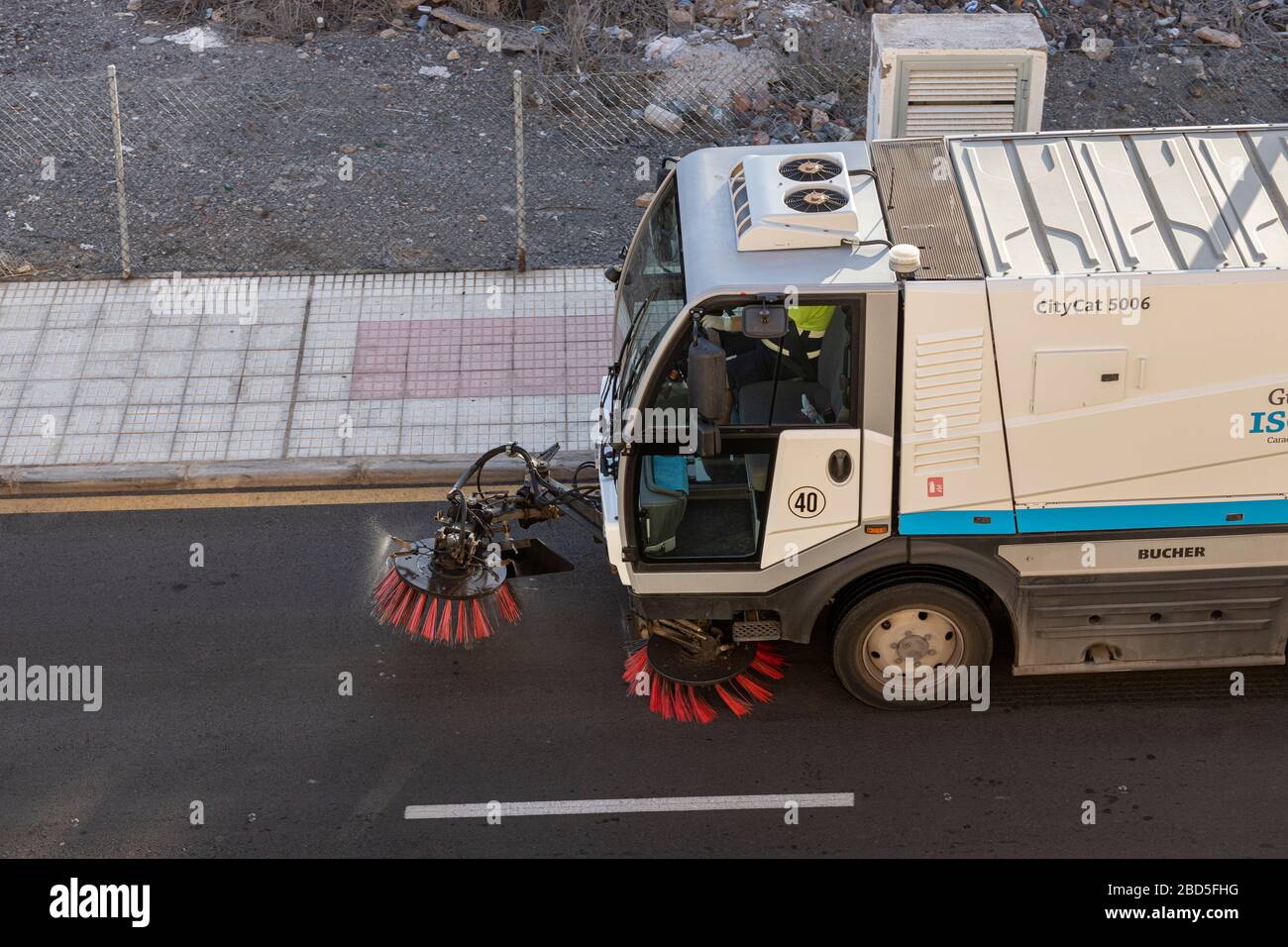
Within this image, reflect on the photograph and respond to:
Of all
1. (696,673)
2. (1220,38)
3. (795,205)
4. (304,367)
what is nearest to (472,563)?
(696,673)

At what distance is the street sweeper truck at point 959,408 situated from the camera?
22.1 feet

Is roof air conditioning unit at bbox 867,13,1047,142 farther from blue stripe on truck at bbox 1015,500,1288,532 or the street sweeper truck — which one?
blue stripe on truck at bbox 1015,500,1288,532

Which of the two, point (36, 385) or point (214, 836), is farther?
point (36, 385)

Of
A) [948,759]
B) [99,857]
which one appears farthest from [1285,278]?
[99,857]

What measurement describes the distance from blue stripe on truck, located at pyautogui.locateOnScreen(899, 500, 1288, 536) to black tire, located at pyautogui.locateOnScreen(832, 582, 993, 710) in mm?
415

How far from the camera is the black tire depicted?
24.3 ft

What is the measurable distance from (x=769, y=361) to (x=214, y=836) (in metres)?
3.59

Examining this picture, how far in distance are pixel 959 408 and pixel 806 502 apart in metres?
0.85

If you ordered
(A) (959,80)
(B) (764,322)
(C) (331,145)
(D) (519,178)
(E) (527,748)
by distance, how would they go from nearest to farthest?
(B) (764,322) → (E) (527,748) → (A) (959,80) → (D) (519,178) → (C) (331,145)

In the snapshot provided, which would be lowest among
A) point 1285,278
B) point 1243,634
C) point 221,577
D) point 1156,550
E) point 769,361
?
point 221,577

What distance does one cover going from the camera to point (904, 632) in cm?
758

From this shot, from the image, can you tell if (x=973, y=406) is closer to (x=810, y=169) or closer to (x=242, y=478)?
(x=810, y=169)
